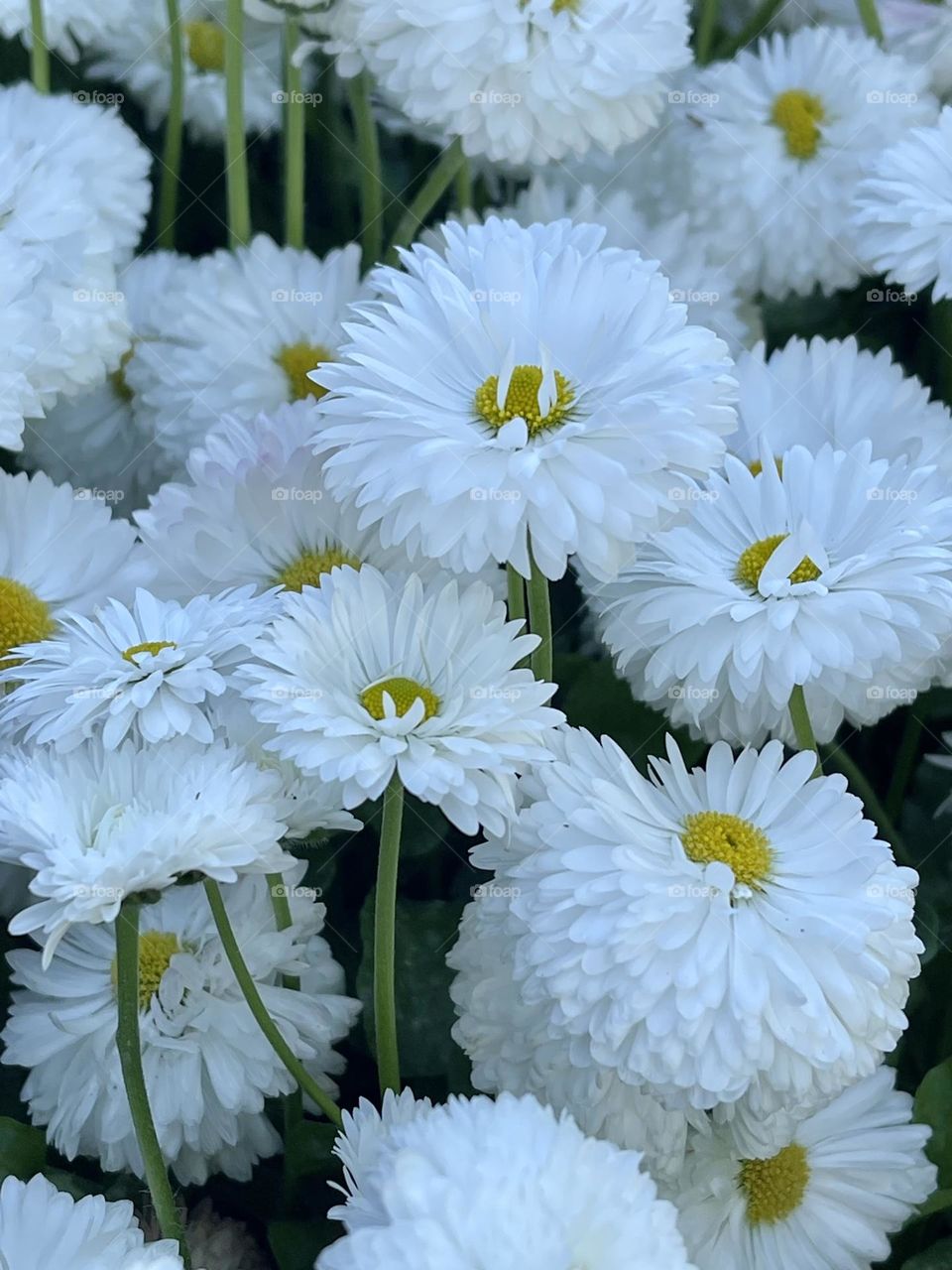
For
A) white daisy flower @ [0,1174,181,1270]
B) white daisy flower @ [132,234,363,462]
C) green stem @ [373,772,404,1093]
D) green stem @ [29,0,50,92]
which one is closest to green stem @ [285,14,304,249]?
white daisy flower @ [132,234,363,462]

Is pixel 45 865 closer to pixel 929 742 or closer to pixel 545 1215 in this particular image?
pixel 545 1215

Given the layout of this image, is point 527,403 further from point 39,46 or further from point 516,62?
point 39,46

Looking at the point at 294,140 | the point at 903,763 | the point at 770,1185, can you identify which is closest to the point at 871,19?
the point at 294,140

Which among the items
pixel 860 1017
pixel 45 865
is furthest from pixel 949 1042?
pixel 45 865

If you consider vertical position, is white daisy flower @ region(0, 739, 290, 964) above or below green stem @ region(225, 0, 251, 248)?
below

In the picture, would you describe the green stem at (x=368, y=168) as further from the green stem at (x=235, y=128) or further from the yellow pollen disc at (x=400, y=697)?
the yellow pollen disc at (x=400, y=697)

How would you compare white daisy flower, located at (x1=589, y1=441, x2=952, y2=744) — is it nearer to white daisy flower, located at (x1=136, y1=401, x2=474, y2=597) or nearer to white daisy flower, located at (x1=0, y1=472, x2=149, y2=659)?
white daisy flower, located at (x1=136, y1=401, x2=474, y2=597)
